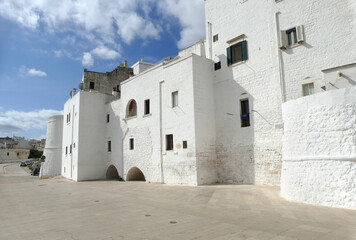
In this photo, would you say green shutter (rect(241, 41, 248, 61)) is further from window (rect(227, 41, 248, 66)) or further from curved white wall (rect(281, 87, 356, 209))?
curved white wall (rect(281, 87, 356, 209))

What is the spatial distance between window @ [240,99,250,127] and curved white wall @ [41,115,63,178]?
23.5 m

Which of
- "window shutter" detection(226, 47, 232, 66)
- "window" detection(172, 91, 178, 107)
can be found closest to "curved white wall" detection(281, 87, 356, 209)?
"window shutter" detection(226, 47, 232, 66)

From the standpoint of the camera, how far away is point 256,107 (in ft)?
47.4

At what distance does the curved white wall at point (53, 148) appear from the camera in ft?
97.0

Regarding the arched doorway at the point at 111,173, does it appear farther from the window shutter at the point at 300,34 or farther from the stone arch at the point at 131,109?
the window shutter at the point at 300,34

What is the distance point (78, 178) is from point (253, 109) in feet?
51.9

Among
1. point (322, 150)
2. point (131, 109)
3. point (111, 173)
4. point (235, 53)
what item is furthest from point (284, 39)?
point (111, 173)

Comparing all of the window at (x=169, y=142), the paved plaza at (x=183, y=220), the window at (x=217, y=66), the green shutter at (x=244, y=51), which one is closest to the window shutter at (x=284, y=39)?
the green shutter at (x=244, y=51)

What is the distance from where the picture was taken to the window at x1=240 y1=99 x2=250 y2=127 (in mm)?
14812

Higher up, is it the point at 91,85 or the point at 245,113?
the point at 91,85

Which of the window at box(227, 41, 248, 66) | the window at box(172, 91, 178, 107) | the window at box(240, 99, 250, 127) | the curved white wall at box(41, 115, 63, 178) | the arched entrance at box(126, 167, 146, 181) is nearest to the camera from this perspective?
the window at box(240, 99, 250, 127)

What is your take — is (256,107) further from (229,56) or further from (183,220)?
(183,220)

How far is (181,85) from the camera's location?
1636 cm

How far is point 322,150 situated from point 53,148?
2918 cm
